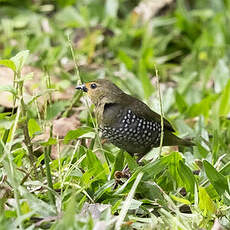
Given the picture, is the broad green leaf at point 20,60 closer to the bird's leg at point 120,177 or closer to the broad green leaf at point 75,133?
the broad green leaf at point 75,133

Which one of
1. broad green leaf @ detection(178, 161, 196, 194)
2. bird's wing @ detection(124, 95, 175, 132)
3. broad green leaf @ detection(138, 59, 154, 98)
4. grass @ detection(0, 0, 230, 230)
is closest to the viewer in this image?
grass @ detection(0, 0, 230, 230)

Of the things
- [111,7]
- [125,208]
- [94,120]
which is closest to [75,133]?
[125,208]

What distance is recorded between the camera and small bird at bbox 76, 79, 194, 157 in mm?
4617

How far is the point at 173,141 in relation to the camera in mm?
5055

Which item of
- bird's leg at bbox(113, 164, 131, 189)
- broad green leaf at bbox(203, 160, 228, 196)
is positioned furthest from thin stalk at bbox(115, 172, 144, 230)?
broad green leaf at bbox(203, 160, 228, 196)

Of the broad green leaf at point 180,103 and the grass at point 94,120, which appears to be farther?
the broad green leaf at point 180,103

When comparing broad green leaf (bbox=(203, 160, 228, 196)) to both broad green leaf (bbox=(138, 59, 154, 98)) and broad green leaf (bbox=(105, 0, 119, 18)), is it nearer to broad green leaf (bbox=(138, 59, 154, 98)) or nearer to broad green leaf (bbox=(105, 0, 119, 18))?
broad green leaf (bbox=(138, 59, 154, 98))

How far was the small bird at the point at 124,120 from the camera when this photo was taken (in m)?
4.62

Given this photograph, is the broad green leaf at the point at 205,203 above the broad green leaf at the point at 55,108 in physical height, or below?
below

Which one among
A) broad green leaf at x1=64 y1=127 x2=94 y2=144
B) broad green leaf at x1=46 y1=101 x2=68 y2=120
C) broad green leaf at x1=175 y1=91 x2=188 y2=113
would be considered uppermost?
broad green leaf at x1=64 y1=127 x2=94 y2=144

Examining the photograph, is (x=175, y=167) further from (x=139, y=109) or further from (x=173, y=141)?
(x=173, y=141)

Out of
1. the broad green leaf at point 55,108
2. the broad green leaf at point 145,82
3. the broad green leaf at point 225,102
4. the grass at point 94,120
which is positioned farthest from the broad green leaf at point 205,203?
the broad green leaf at point 145,82

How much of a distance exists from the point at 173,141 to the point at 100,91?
722mm

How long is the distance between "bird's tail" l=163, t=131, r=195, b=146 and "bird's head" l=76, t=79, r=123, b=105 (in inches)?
20.3
